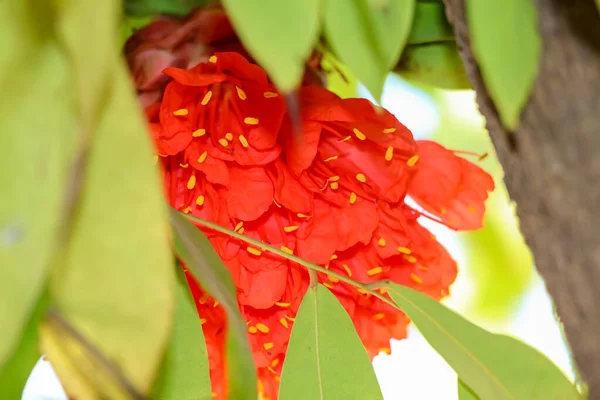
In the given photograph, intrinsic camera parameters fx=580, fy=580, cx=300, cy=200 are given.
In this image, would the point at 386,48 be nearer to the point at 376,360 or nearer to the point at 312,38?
the point at 312,38

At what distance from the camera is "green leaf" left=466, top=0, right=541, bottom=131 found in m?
0.13

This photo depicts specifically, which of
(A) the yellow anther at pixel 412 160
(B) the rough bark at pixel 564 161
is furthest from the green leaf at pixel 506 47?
(A) the yellow anther at pixel 412 160

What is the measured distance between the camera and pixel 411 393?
1.25 feet

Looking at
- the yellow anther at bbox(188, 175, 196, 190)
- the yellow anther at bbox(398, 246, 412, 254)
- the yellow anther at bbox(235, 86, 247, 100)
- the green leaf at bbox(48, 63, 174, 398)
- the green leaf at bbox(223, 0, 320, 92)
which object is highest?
the green leaf at bbox(223, 0, 320, 92)

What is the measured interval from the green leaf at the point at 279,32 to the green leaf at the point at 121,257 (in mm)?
26

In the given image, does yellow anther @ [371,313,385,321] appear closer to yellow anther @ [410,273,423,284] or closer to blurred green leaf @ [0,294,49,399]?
yellow anther @ [410,273,423,284]

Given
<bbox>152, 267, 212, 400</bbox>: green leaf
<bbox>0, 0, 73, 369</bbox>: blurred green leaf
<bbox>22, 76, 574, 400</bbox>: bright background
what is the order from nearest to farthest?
<bbox>0, 0, 73, 369</bbox>: blurred green leaf < <bbox>152, 267, 212, 400</bbox>: green leaf < <bbox>22, 76, 574, 400</bbox>: bright background

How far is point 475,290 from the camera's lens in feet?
1.22

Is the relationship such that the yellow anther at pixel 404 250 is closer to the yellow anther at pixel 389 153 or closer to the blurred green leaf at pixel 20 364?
the yellow anther at pixel 389 153

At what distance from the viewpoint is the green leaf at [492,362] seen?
201 millimetres

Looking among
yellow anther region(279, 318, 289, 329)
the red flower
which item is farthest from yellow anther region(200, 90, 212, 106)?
yellow anther region(279, 318, 289, 329)

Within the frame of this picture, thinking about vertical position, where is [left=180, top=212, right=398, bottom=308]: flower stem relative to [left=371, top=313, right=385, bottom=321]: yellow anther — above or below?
above

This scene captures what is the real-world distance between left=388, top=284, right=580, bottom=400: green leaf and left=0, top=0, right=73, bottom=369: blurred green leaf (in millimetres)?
144

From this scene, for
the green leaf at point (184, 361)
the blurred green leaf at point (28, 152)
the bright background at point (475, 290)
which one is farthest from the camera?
the bright background at point (475, 290)
